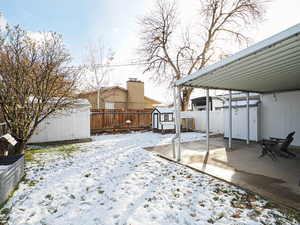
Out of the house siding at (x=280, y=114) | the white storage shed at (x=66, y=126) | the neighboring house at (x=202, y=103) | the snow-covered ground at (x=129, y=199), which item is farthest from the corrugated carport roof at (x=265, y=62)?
the neighboring house at (x=202, y=103)

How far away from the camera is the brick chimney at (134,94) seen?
65.4 feet

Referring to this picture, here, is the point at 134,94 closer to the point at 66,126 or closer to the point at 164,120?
the point at 164,120

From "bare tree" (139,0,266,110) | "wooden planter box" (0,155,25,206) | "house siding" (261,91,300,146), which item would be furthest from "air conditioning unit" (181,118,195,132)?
"wooden planter box" (0,155,25,206)

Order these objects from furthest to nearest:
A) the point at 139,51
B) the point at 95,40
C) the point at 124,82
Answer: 1. the point at 124,82
2. the point at 95,40
3. the point at 139,51

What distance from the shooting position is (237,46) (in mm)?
13352

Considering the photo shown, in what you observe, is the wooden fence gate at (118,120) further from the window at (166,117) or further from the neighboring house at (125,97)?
the neighboring house at (125,97)

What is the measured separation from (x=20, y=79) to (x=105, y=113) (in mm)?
6586

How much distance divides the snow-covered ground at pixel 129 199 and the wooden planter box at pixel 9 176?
129 mm

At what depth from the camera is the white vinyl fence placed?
1061 centimetres

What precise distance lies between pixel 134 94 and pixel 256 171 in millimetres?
17193

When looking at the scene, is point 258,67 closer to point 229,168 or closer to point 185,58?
point 229,168

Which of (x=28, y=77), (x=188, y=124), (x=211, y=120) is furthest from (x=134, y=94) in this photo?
(x=28, y=77)

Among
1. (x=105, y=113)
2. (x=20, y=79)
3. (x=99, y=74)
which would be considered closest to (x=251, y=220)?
(x=20, y=79)

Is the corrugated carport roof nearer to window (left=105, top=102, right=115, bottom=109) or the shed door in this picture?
the shed door
